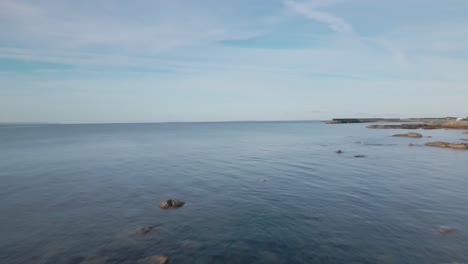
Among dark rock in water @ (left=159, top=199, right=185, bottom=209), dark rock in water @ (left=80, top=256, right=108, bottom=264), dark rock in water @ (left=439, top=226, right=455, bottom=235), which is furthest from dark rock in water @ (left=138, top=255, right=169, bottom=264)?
dark rock in water @ (left=439, top=226, right=455, bottom=235)

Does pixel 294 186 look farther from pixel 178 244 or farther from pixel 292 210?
pixel 178 244

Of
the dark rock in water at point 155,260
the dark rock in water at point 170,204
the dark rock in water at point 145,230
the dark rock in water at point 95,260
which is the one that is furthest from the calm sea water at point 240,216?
the dark rock in water at point 170,204

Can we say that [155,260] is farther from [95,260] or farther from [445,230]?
[445,230]

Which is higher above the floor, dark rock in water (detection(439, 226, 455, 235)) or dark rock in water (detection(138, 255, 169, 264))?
dark rock in water (detection(138, 255, 169, 264))

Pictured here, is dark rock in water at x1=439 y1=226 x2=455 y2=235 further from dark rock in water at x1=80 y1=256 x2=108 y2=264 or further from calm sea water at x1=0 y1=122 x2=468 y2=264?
dark rock in water at x1=80 y1=256 x2=108 y2=264

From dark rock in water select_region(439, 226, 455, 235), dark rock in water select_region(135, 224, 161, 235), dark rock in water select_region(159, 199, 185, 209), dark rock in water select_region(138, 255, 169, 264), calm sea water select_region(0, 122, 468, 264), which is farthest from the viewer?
dark rock in water select_region(159, 199, 185, 209)

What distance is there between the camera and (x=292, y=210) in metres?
22.2

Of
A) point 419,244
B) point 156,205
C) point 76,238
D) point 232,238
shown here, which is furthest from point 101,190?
point 419,244

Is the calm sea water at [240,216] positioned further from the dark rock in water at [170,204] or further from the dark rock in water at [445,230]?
the dark rock in water at [170,204]

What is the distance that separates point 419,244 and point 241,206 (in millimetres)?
13491

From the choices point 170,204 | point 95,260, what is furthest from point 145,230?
point 170,204

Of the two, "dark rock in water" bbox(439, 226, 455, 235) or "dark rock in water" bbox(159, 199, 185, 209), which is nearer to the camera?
"dark rock in water" bbox(439, 226, 455, 235)

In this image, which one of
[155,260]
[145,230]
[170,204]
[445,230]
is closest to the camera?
[155,260]

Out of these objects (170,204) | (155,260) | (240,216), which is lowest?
(240,216)
